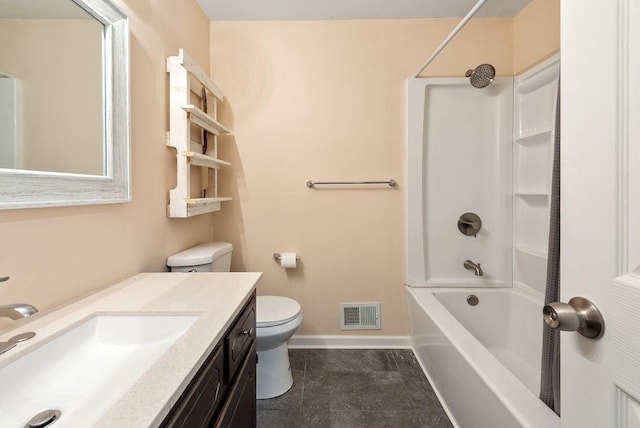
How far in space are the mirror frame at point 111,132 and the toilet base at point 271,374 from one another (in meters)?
1.10

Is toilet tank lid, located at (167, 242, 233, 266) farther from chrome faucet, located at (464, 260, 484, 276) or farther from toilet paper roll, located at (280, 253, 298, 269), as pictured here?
chrome faucet, located at (464, 260, 484, 276)

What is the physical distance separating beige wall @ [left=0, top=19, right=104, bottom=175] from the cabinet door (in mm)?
859

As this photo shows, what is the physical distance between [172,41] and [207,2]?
1.87 feet

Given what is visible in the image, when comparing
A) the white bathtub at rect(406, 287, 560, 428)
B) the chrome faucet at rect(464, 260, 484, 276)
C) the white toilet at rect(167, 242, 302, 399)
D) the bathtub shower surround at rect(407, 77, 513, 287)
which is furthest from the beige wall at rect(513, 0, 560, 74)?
the white toilet at rect(167, 242, 302, 399)

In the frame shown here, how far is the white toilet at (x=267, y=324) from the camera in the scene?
145 centimetres

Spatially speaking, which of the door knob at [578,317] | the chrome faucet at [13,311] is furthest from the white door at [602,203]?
the chrome faucet at [13,311]

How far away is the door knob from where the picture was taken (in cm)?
46

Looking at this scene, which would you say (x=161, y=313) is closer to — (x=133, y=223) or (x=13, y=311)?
(x=13, y=311)

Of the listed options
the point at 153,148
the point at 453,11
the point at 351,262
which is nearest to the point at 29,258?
the point at 153,148

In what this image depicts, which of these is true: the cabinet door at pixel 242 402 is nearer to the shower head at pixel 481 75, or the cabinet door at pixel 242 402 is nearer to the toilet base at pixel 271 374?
the toilet base at pixel 271 374

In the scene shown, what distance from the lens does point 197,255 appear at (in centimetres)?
148

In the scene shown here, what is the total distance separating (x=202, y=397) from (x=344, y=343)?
5.17ft

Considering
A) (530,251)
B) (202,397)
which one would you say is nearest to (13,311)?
(202,397)

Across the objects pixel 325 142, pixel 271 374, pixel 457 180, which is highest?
pixel 325 142
